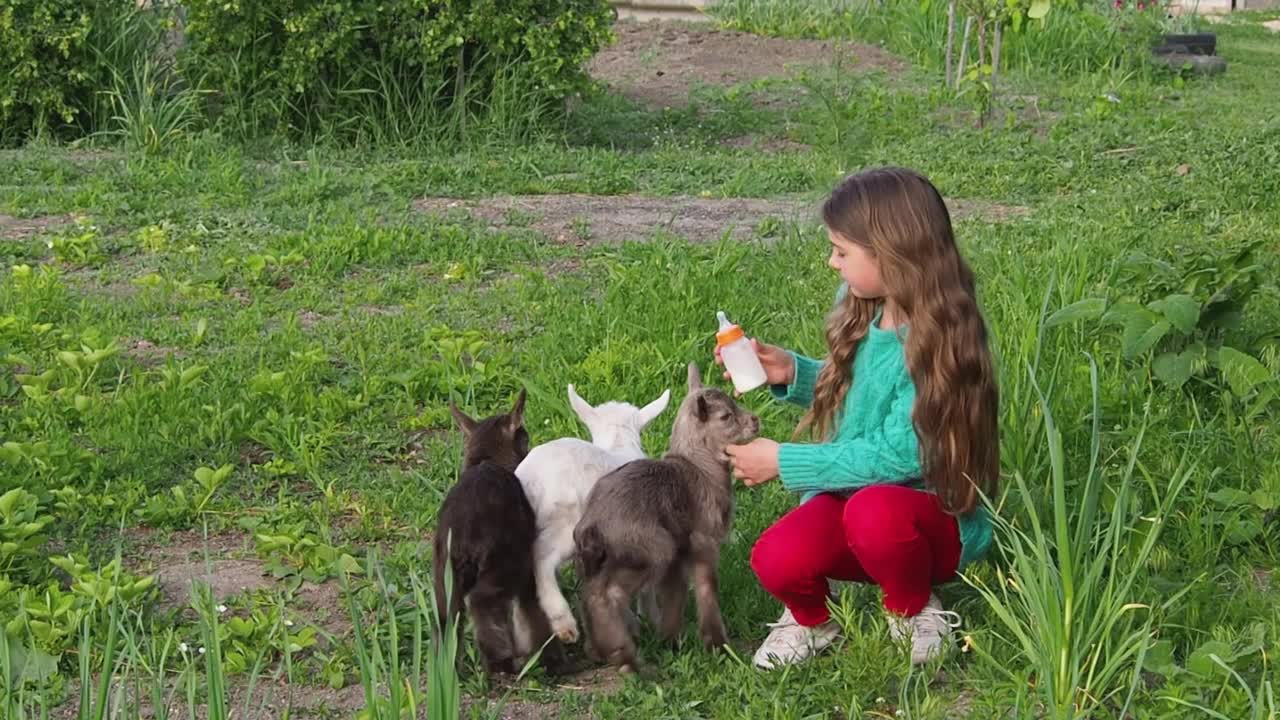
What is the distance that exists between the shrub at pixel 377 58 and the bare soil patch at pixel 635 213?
4.91 feet

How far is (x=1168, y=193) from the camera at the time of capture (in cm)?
912

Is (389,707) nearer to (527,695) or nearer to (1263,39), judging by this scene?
(527,695)

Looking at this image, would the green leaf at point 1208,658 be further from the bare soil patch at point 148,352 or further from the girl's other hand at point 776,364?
the bare soil patch at point 148,352

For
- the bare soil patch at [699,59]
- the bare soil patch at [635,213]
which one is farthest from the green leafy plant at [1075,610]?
the bare soil patch at [699,59]

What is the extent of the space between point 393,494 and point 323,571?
0.61m

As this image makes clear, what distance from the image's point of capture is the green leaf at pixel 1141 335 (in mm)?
5594

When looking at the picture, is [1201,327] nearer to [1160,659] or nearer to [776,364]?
[776,364]

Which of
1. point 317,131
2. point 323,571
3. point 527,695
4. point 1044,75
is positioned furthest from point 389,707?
point 1044,75

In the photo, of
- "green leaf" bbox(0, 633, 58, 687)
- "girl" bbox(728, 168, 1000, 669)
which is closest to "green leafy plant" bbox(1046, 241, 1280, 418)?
"girl" bbox(728, 168, 1000, 669)

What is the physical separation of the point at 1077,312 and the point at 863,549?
63.9 inches

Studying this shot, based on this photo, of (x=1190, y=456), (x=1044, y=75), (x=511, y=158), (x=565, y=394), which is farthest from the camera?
(x=1044, y=75)

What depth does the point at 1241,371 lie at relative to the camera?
17.6 feet

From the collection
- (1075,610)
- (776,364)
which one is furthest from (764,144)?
(1075,610)

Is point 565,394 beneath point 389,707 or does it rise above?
beneath
